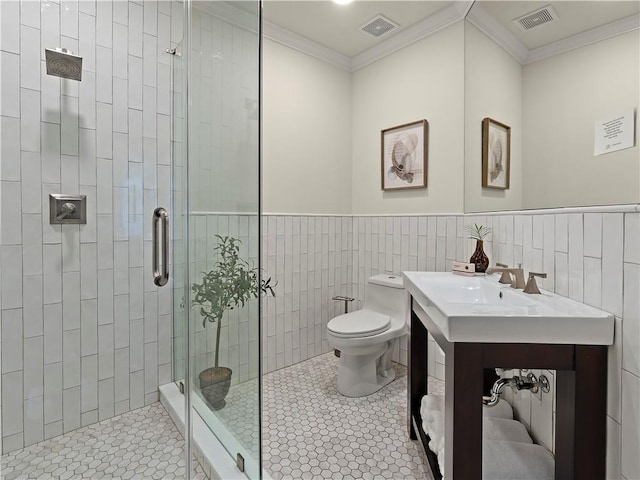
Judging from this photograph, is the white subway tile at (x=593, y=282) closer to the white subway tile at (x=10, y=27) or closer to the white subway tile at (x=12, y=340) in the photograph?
the white subway tile at (x=12, y=340)

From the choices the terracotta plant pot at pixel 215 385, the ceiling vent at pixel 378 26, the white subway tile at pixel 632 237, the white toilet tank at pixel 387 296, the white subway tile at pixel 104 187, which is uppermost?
the ceiling vent at pixel 378 26

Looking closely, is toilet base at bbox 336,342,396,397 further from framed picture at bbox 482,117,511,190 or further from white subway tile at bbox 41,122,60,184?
white subway tile at bbox 41,122,60,184

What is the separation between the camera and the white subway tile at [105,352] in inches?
72.1

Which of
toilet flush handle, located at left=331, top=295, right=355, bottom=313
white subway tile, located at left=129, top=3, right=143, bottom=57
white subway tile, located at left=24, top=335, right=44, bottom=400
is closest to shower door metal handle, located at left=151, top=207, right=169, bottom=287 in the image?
white subway tile, located at left=24, top=335, right=44, bottom=400

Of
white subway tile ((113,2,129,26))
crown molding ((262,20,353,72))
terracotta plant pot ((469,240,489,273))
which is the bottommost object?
terracotta plant pot ((469,240,489,273))

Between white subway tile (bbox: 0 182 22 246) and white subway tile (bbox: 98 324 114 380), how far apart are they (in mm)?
579

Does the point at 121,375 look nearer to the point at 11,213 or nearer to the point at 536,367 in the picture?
the point at 11,213

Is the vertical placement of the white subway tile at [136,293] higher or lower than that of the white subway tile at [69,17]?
lower

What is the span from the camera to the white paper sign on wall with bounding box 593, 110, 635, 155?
3.45ft

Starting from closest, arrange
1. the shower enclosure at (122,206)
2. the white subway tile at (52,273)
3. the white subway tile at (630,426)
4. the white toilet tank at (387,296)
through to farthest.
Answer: the white subway tile at (630,426) < the shower enclosure at (122,206) < the white subway tile at (52,273) < the white toilet tank at (387,296)

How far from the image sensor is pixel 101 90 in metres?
1.80

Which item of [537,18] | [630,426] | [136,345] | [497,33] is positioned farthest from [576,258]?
[136,345]

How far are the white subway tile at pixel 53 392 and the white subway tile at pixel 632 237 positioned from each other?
232cm

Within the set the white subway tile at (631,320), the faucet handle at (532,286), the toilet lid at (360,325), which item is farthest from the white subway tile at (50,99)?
the white subway tile at (631,320)
